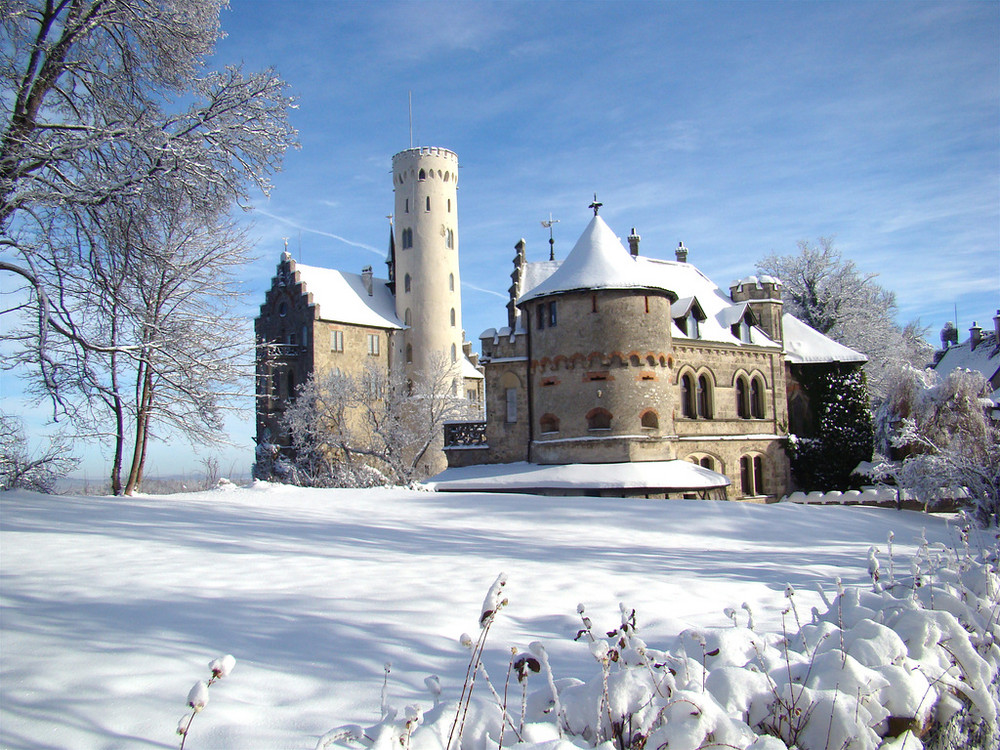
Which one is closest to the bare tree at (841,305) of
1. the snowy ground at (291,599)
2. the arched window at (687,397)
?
the arched window at (687,397)

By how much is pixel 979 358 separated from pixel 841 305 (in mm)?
12584

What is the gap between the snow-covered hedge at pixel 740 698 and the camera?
9.85 ft

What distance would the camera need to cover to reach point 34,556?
7438 millimetres

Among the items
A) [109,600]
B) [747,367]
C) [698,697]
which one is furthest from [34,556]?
[747,367]

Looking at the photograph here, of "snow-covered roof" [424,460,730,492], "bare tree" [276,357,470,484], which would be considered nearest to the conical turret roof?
"snow-covered roof" [424,460,730,492]

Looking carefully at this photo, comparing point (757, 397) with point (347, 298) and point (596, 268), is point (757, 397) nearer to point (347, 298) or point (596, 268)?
point (596, 268)

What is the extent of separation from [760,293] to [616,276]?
39.5 feet

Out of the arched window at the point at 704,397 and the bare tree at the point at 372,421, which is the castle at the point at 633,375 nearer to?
the arched window at the point at 704,397

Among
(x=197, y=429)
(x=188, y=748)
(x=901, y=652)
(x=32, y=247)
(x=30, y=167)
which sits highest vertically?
(x=30, y=167)

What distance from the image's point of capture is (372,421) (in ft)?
129

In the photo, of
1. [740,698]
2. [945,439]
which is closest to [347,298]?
[945,439]

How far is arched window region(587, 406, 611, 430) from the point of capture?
24.0 m

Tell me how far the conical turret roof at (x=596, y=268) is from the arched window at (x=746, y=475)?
33.4ft

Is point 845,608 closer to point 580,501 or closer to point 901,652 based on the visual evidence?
point 901,652
